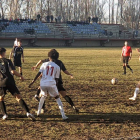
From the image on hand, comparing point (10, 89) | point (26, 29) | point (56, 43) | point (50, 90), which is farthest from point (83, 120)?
point (26, 29)

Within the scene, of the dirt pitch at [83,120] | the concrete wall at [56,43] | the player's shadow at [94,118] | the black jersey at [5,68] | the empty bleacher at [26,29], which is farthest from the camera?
the empty bleacher at [26,29]

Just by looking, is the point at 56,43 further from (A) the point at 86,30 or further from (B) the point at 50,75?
(B) the point at 50,75

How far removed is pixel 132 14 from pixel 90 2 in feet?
45.5

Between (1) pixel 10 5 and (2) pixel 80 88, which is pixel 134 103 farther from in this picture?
(1) pixel 10 5

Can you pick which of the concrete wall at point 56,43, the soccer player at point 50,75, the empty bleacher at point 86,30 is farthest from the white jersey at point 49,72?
the empty bleacher at point 86,30

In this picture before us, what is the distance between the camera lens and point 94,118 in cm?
697

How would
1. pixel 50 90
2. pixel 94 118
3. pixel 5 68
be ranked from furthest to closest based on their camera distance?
pixel 94 118, pixel 50 90, pixel 5 68

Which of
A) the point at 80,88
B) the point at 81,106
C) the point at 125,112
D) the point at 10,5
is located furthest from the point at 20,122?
the point at 10,5

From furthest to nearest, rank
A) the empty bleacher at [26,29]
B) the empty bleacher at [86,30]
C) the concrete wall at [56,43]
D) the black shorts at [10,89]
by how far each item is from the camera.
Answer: the empty bleacher at [86,30]
the empty bleacher at [26,29]
the concrete wall at [56,43]
the black shorts at [10,89]

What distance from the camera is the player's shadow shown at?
6738mm

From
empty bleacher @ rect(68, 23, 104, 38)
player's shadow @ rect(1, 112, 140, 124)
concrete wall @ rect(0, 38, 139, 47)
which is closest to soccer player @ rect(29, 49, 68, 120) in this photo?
player's shadow @ rect(1, 112, 140, 124)

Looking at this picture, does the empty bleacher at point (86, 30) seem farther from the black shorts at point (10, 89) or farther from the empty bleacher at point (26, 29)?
the black shorts at point (10, 89)

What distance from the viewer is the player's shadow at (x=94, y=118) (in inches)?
265

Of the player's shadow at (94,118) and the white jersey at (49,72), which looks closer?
the white jersey at (49,72)
